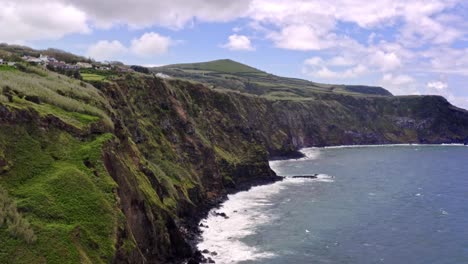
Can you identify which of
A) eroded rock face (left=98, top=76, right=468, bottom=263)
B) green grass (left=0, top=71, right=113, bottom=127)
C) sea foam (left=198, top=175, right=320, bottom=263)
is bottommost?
sea foam (left=198, top=175, right=320, bottom=263)

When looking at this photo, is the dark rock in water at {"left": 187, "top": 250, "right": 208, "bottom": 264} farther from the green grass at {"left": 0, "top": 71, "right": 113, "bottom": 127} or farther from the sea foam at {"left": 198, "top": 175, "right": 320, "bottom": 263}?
the green grass at {"left": 0, "top": 71, "right": 113, "bottom": 127}

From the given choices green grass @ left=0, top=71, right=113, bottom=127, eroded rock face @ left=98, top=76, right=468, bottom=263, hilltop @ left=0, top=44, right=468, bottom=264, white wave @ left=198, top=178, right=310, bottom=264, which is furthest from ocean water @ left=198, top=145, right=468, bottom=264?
green grass @ left=0, top=71, right=113, bottom=127

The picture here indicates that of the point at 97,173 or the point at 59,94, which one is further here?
the point at 59,94

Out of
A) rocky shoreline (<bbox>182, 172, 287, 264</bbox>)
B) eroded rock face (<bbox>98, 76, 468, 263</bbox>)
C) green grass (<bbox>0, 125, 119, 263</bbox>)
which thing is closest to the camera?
green grass (<bbox>0, 125, 119, 263</bbox>)

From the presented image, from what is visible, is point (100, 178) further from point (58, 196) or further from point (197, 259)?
point (197, 259)

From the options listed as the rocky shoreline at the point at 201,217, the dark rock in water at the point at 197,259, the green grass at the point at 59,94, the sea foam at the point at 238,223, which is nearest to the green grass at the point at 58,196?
the green grass at the point at 59,94

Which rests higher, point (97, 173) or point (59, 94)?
point (59, 94)

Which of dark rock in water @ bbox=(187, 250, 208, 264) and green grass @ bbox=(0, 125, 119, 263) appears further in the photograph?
dark rock in water @ bbox=(187, 250, 208, 264)

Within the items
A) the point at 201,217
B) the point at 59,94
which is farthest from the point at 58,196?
the point at 201,217
